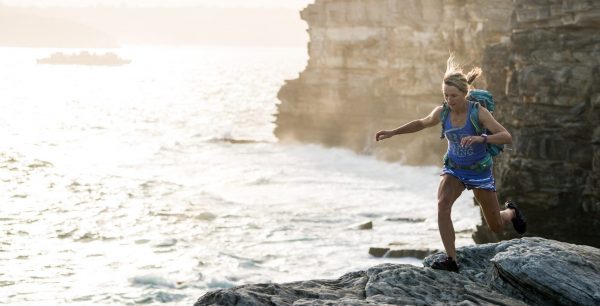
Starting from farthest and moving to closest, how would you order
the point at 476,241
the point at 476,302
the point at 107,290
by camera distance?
1. the point at 476,241
2. the point at 107,290
3. the point at 476,302

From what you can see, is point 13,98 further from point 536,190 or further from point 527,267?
point 527,267

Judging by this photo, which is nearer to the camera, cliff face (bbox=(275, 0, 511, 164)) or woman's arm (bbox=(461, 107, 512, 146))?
woman's arm (bbox=(461, 107, 512, 146))

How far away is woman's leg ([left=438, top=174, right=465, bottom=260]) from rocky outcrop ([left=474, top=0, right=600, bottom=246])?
54.4ft

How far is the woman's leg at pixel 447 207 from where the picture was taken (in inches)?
378

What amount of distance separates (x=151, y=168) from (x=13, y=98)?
3652 inches

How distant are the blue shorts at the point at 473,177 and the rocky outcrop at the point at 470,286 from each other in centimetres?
79

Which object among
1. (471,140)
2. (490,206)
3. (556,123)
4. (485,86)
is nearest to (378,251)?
(556,123)

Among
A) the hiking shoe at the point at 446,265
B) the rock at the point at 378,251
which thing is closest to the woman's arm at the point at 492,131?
the hiking shoe at the point at 446,265

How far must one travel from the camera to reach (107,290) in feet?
77.6

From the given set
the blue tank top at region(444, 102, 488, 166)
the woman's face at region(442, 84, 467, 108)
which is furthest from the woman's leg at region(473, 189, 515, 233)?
the woman's face at region(442, 84, 467, 108)

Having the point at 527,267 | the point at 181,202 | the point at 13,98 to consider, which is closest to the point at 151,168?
the point at 181,202

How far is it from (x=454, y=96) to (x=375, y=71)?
154 ft

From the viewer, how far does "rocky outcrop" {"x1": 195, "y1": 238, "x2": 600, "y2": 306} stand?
8.35 meters

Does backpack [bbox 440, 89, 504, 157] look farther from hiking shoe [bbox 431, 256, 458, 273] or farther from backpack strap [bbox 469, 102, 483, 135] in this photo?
hiking shoe [bbox 431, 256, 458, 273]
